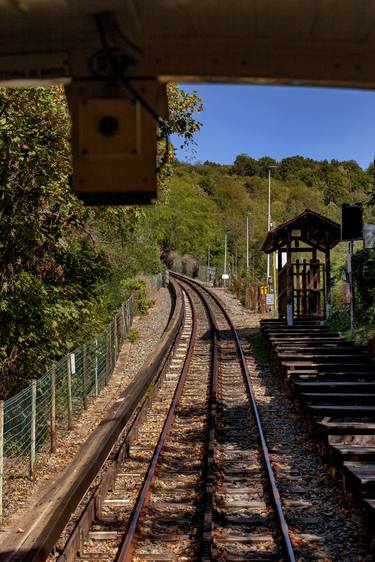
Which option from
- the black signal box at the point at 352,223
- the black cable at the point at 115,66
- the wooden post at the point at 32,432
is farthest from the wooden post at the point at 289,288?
the black cable at the point at 115,66

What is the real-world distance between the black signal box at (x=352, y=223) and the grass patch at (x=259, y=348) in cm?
413

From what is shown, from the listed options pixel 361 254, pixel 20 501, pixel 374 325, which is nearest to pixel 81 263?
pixel 20 501

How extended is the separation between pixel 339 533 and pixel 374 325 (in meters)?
13.4

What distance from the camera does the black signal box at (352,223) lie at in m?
16.4

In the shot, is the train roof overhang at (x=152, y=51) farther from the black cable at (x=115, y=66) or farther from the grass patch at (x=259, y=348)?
the grass patch at (x=259, y=348)

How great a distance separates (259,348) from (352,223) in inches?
211

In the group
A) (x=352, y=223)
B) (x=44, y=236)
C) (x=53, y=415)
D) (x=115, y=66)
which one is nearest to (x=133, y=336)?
(x=352, y=223)

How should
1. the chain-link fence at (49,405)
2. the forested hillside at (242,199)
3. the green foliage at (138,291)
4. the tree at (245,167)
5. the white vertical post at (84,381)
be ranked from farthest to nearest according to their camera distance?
the tree at (245,167) → the forested hillside at (242,199) → the green foliage at (138,291) → the white vertical post at (84,381) → the chain-link fence at (49,405)

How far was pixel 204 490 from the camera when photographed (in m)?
7.54

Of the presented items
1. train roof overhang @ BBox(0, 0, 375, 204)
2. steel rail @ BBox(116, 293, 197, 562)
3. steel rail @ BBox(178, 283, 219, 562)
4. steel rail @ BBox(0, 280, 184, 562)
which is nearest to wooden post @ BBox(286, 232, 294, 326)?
steel rail @ BBox(178, 283, 219, 562)

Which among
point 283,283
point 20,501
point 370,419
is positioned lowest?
point 20,501

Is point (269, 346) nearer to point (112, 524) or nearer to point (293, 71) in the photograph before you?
point (112, 524)

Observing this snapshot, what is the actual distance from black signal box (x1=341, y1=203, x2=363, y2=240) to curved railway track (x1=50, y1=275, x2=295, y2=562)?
17.2 feet

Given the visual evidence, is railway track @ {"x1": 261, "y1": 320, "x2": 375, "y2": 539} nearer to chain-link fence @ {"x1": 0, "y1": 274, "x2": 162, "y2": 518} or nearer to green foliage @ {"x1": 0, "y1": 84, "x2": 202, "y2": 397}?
chain-link fence @ {"x1": 0, "y1": 274, "x2": 162, "y2": 518}
